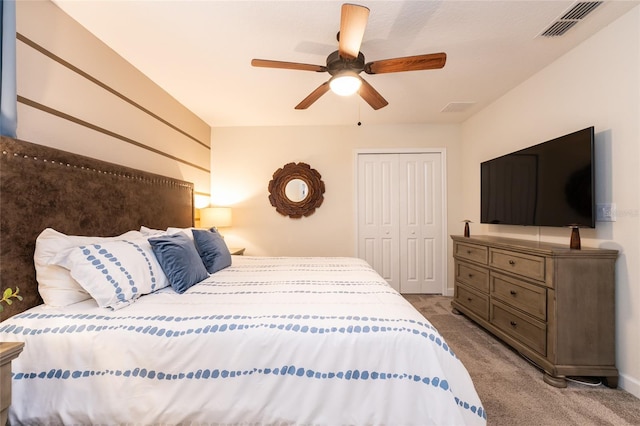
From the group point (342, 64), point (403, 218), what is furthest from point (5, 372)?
point (403, 218)

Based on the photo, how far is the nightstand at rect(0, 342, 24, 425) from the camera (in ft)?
3.40

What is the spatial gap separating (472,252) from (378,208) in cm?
149

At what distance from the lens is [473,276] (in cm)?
299

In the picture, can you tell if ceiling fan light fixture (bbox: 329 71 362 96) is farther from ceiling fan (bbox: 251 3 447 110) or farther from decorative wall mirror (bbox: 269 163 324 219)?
decorative wall mirror (bbox: 269 163 324 219)

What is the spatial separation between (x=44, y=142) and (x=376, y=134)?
3.58 m

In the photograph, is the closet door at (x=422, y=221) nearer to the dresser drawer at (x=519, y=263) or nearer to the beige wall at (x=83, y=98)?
the dresser drawer at (x=519, y=263)

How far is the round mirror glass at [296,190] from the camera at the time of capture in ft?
13.5

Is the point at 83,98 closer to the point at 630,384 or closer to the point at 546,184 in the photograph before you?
the point at 546,184

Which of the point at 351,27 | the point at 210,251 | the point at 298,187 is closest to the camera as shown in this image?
the point at 351,27

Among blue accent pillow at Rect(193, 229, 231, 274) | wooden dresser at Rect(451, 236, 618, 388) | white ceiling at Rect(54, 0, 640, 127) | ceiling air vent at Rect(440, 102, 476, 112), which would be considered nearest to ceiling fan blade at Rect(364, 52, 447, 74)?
white ceiling at Rect(54, 0, 640, 127)

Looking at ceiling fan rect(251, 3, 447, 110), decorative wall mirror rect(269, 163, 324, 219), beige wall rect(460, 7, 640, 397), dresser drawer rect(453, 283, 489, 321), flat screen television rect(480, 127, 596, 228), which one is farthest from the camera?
decorative wall mirror rect(269, 163, 324, 219)

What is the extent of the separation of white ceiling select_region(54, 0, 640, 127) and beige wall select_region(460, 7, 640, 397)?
6.0 inches

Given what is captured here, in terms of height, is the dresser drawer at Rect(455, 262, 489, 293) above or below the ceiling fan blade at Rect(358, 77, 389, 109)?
below

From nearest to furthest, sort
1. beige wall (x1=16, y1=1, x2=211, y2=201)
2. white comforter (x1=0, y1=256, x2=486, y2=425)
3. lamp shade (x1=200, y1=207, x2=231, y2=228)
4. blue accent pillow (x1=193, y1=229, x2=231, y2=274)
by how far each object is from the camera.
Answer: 1. white comforter (x1=0, y1=256, x2=486, y2=425)
2. beige wall (x1=16, y1=1, x2=211, y2=201)
3. blue accent pillow (x1=193, y1=229, x2=231, y2=274)
4. lamp shade (x1=200, y1=207, x2=231, y2=228)
